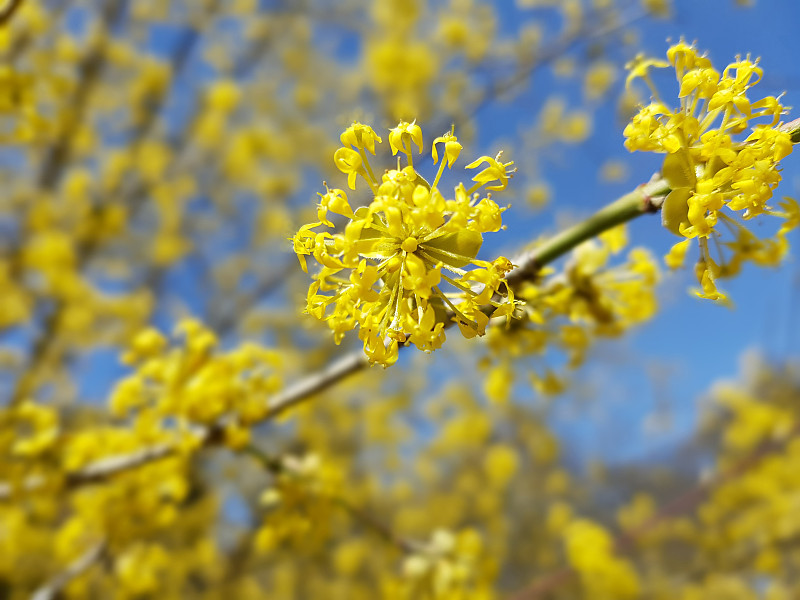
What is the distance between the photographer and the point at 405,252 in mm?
711

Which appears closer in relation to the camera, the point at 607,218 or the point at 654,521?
the point at 607,218

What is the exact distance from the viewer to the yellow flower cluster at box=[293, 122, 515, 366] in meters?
0.66

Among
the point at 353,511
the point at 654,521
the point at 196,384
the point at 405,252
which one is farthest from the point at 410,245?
the point at 654,521

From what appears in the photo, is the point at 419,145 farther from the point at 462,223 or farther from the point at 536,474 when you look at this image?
the point at 536,474

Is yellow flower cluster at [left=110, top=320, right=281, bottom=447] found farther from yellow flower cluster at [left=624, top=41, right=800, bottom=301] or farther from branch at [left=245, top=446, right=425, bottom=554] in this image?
yellow flower cluster at [left=624, top=41, right=800, bottom=301]

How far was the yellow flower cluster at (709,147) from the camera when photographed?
695mm

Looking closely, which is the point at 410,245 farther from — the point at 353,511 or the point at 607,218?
the point at 353,511

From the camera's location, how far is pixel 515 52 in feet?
13.3

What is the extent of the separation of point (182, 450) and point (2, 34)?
189cm

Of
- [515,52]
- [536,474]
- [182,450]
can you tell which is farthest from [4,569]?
[536,474]

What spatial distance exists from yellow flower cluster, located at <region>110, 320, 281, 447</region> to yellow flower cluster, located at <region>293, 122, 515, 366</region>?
769 millimetres

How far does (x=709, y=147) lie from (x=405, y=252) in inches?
17.6

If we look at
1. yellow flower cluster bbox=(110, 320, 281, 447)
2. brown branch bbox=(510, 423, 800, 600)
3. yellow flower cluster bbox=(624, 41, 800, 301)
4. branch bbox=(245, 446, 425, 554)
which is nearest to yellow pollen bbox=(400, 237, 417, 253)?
yellow flower cluster bbox=(624, 41, 800, 301)

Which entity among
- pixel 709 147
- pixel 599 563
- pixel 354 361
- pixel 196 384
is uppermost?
pixel 196 384
